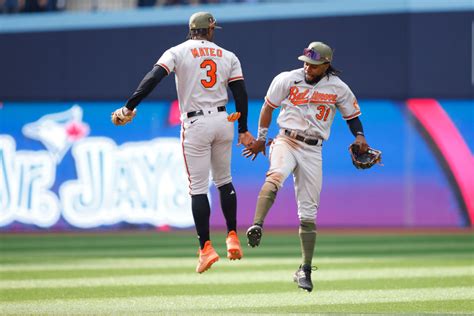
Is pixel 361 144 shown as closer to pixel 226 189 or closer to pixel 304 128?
pixel 304 128

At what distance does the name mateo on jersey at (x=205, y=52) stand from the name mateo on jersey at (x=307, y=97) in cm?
80

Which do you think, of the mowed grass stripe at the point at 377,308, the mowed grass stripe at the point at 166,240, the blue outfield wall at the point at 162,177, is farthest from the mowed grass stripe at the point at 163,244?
the mowed grass stripe at the point at 377,308

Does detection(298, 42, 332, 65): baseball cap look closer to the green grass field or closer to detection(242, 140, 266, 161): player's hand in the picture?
detection(242, 140, 266, 161): player's hand

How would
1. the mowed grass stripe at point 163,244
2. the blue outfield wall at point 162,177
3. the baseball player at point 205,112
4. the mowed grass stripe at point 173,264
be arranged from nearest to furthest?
the baseball player at point 205,112 → the mowed grass stripe at point 173,264 → the mowed grass stripe at point 163,244 → the blue outfield wall at point 162,177

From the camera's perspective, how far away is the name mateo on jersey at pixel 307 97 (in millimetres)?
9984

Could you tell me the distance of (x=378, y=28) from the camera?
2075cm

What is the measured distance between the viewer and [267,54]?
69.6 feet

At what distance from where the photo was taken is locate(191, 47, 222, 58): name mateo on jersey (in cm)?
966

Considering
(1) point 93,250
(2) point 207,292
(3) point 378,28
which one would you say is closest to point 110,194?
(1) point 93,250

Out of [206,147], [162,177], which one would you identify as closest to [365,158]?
[206,147]

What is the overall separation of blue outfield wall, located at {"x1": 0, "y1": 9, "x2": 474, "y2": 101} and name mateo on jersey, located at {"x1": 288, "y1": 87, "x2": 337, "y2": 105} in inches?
414

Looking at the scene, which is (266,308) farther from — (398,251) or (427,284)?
(398,251)

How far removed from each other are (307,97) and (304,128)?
0.29 metres

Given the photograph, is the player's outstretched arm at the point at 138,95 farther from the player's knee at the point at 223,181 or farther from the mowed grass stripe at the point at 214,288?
the mowed grass stripe at the point at 214,288
